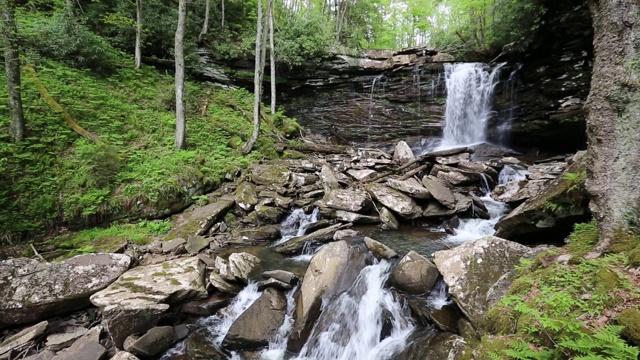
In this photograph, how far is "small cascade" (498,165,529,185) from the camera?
9.82m

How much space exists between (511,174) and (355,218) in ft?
20.6

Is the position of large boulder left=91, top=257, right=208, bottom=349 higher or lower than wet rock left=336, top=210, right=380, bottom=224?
lower

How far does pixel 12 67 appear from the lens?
7074mm

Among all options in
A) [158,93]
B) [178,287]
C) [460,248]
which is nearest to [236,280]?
[178,287]

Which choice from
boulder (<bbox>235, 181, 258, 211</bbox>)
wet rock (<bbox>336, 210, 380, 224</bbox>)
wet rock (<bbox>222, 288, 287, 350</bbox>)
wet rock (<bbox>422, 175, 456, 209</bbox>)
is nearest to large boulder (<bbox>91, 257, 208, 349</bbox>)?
wet rock (<bbox>222, 288, 287, 350</bbox>)

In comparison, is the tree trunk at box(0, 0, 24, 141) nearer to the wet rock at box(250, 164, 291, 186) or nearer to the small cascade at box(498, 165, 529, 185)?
the wet rock at box(250, 164, 291, 186)

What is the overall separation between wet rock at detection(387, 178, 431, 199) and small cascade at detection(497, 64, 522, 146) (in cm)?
819

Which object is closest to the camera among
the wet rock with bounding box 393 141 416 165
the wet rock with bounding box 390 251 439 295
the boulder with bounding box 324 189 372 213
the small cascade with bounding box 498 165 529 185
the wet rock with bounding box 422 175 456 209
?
the wet rock with bounding box 390 251 439 295

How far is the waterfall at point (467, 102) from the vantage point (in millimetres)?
14122

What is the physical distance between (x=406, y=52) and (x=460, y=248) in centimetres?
1458

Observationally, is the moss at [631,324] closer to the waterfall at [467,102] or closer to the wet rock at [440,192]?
the wet rock at [440,192]

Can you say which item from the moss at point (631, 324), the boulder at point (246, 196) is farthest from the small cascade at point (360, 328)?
the boulder at point (246, 196)

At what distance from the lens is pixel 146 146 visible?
9695 millimetres

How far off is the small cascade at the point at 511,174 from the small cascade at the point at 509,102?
445cm
